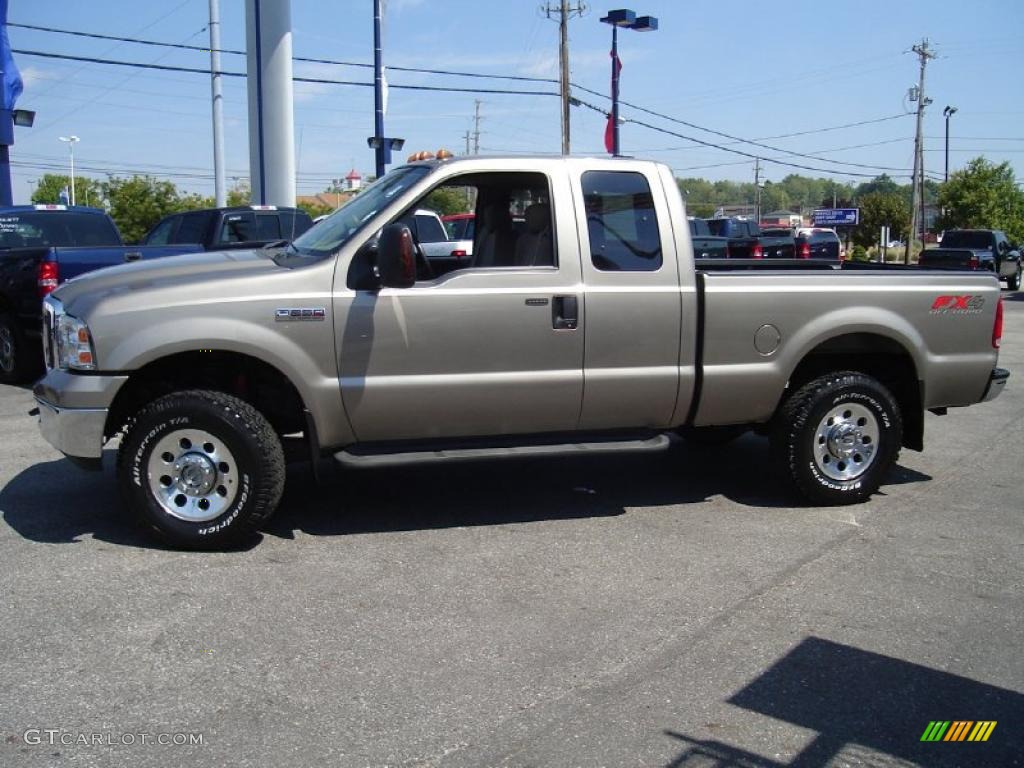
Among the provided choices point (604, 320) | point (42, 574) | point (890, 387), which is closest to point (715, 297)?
point (604, 320)

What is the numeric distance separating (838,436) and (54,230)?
381 inches

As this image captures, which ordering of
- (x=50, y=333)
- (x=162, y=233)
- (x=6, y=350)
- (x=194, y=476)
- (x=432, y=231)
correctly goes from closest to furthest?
(x=194, y=476) < (x=50, y=333) < (x=432, y=231) < (x=6, y=350) < (x=162, y=233)

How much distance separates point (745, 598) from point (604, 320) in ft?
5.72

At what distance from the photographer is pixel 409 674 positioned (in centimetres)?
392

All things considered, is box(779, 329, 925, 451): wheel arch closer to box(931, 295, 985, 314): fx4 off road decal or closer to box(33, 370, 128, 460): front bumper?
→ box(931, 295, 985, 314): fx4 off road decal

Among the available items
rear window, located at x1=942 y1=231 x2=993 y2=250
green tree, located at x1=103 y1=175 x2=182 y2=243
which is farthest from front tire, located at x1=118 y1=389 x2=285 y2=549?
green tree, located at x1=103 y1=175 x2=182 y2=243

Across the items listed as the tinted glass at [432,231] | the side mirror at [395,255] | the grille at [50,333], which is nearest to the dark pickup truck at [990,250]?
the tinted glass at [432,231]

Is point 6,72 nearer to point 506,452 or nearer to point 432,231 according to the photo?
point 432,231

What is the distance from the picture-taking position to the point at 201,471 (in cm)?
524

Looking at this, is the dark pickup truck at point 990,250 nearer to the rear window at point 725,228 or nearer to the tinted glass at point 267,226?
the rear window at point 725,228

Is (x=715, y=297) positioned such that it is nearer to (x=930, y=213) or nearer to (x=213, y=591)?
(x=213, y=591)

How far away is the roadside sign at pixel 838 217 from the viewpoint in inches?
2849

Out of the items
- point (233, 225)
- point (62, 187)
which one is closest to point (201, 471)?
point (233, 225)

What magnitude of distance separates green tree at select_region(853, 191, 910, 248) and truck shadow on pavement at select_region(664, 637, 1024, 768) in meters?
67.5
